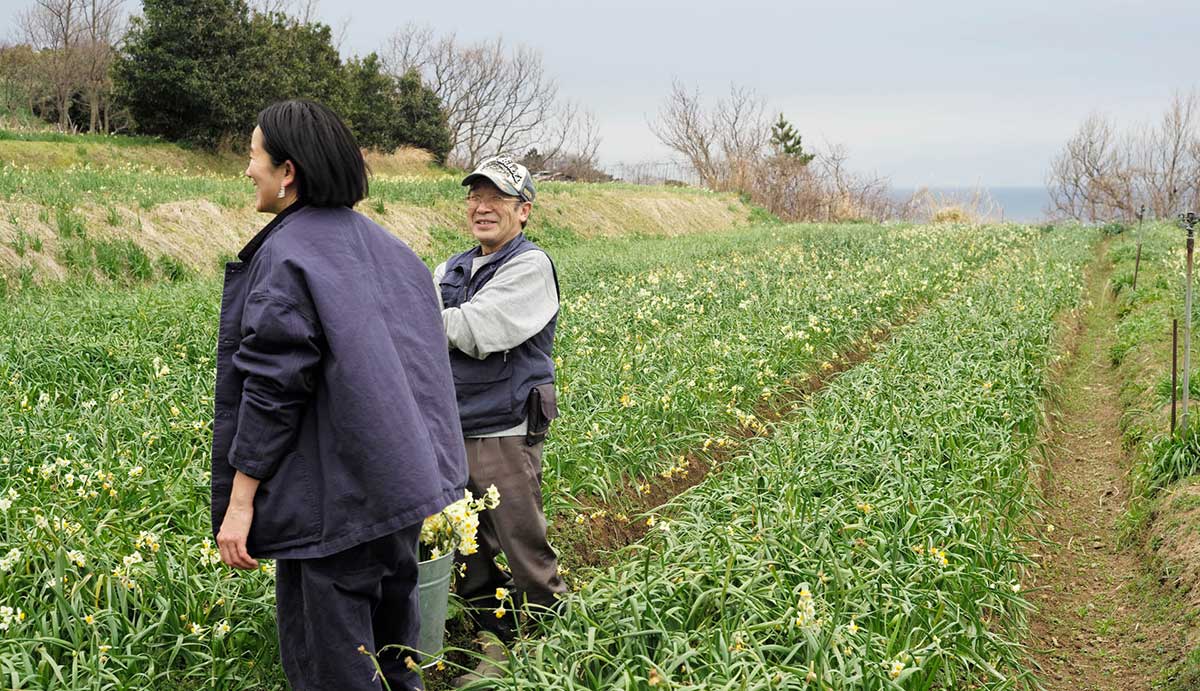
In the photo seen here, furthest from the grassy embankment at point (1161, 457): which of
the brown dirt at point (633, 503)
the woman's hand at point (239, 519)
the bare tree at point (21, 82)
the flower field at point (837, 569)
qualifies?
the bare tree at point (21, 82)

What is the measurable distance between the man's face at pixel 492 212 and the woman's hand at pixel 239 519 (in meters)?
1.32

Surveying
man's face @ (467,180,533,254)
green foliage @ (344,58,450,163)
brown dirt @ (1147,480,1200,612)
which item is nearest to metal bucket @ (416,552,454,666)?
man's face @ (467,180,533,254)

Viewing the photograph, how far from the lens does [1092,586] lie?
4629mm

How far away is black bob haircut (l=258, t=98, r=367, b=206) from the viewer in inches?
89.3

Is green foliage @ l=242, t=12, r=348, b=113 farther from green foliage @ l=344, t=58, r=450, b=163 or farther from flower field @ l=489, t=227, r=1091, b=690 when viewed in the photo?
flower field @ l=489, t=227, r=1091, b=690

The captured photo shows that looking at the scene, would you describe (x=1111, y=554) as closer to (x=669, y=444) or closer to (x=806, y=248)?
(x=669, y=444)

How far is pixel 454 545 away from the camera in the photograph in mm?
3037

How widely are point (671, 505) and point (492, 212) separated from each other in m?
2.07

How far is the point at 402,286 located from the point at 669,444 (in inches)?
131

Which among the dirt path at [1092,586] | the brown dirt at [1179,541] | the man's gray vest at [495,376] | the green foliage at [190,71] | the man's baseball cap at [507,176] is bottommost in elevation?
the dirt path at [1092,586]

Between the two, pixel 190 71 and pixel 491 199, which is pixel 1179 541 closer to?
pixel 491 199

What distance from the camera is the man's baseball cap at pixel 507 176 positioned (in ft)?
10.4

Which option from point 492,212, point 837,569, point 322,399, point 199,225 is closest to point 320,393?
point 322,399

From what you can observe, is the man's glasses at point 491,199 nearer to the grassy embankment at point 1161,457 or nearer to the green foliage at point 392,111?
the grassy embankment at point 1161,457
